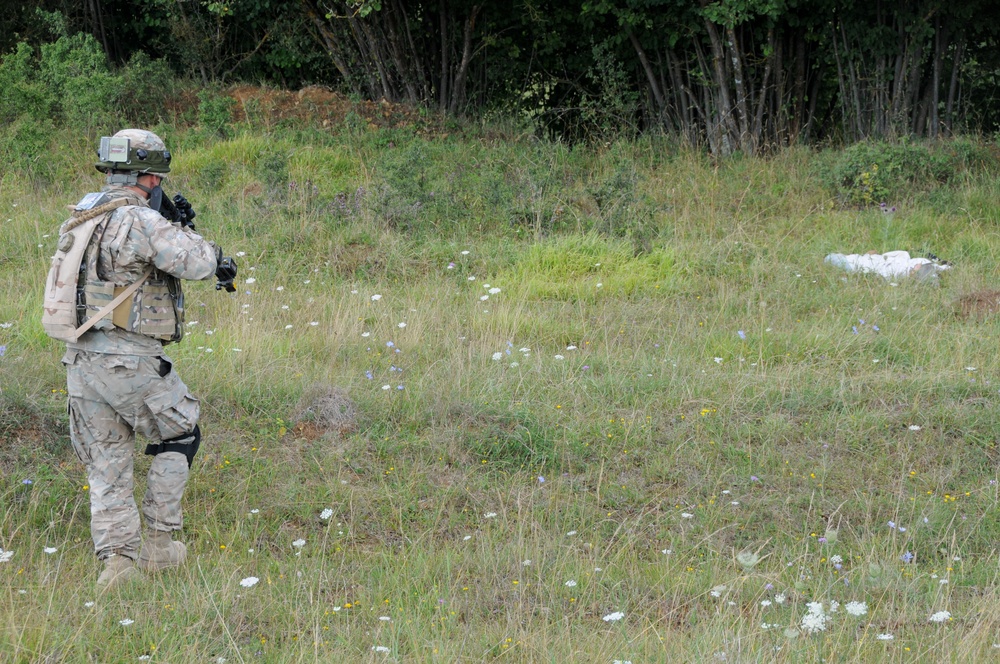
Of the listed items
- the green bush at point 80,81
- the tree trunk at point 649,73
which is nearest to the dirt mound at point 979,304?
the tree trunk at point 649,73

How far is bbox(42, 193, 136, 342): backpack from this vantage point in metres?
3.96

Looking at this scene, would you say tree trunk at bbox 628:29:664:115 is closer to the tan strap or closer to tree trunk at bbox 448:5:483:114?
tree trunk at bbox 448:5:483:114

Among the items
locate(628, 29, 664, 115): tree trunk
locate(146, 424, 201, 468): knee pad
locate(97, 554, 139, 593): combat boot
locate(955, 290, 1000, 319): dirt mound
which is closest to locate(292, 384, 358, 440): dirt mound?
locate(146, 424, 201, 468): knee pad

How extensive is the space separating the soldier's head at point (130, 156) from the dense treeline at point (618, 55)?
258 inches

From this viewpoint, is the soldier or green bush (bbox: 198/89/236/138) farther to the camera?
green bush (bbox: 198/89/236/138)

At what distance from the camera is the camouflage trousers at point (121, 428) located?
4.05 metres

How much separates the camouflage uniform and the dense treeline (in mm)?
6819

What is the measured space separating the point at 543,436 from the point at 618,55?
328 inches

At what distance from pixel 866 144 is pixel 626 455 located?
6.12 m

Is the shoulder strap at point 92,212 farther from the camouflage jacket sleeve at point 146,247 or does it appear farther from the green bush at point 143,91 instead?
the green bush at point 143,91

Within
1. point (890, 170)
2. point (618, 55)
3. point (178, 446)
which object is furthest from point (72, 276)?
point (618, 55)

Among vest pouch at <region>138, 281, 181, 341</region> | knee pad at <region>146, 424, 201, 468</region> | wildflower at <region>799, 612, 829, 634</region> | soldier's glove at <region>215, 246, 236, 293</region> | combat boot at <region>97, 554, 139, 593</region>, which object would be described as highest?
soldier's glove at <region>215, 246, 236, 293</region>

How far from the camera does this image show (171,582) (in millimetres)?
4086

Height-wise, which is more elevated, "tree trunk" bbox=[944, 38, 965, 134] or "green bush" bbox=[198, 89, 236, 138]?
"green bush" bbox=[198, 89, 236, 138]
